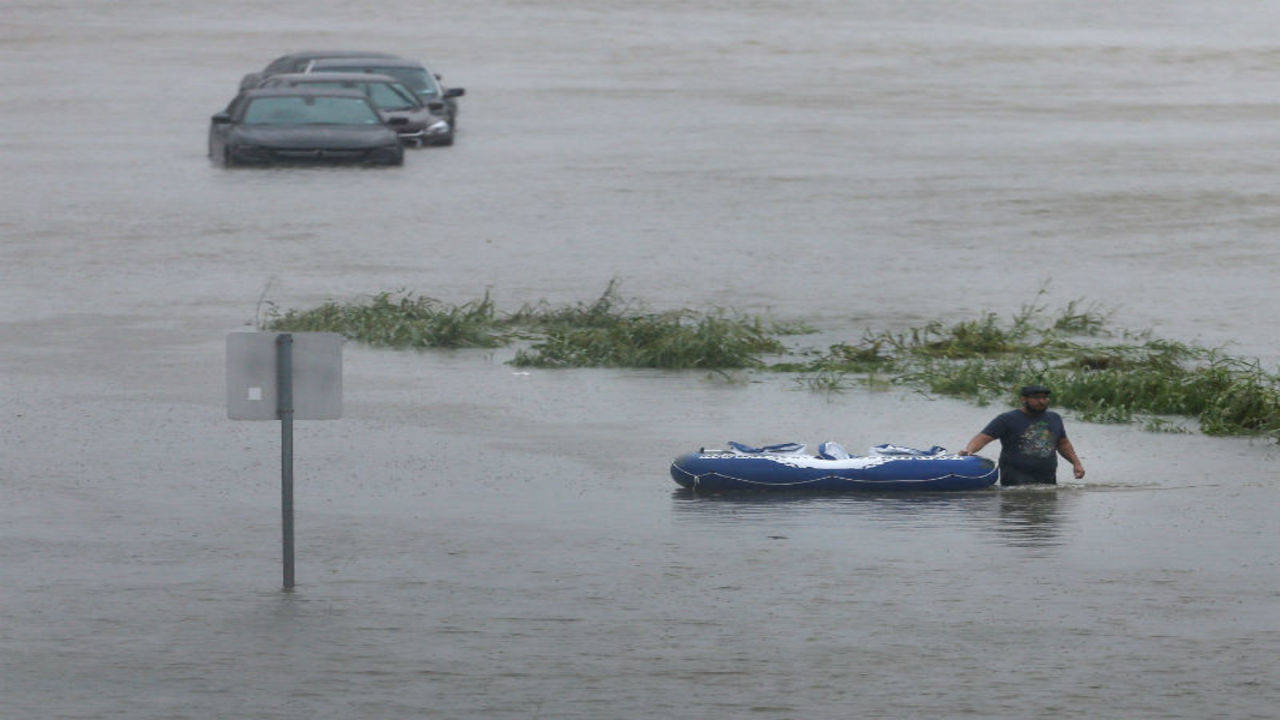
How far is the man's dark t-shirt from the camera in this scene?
17.2m

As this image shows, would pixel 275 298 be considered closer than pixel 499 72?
Yes

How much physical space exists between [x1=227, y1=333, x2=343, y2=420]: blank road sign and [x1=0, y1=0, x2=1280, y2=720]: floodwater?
3.41 ft

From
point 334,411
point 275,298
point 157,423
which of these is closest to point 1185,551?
point 334,411

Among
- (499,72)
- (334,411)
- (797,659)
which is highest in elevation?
(499,72)

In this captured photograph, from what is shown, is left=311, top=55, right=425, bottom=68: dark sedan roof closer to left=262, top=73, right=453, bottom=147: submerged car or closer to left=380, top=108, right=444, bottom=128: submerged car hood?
left=380, top=108, right=444, bottom=128: submerged car hood

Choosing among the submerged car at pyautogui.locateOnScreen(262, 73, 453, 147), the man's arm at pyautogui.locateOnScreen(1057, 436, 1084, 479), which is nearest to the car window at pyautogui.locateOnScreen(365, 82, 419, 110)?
the submerged car at pyautogui.locateOnScreen(262, 73, 453, 147)

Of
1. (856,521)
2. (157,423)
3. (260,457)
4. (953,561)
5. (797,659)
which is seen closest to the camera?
(797,659)

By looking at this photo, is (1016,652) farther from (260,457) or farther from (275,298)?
(275,298)

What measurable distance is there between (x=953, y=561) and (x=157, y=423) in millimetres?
8007

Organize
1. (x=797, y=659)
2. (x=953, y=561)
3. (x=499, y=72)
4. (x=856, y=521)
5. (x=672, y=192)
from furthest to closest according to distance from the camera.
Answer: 1. (x=499, y=72)
2. (x=672, y=192)
3. (x=856, y=521)
4. (x=953, y=561)
5. (x=797, y=659)

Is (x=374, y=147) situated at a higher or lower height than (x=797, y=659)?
higher

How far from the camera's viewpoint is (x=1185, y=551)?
14930 millimetres

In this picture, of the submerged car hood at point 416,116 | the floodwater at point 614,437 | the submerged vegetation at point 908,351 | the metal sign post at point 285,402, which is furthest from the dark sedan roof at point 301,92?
the metal sign post at point 285,402

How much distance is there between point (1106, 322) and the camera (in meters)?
26.2
